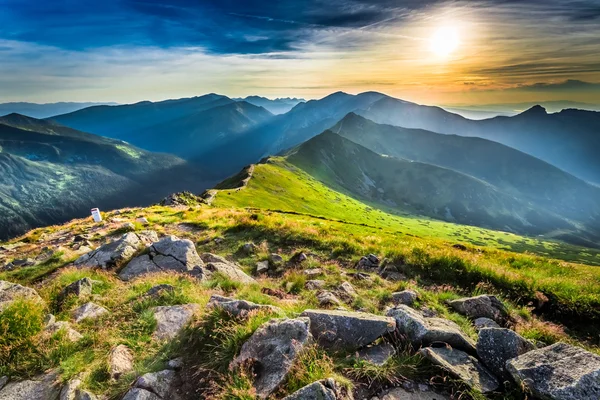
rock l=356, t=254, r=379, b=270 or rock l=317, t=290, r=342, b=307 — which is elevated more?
rock l=317, t=290, r=342, b=307

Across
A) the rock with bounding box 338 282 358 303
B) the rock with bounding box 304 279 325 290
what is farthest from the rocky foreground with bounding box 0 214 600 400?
the rock with bounding box 304 279 325 290

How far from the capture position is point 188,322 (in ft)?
28.0

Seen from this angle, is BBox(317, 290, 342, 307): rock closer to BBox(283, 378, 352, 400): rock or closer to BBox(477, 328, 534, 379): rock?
BBox(477, 328, 534, 379): rock

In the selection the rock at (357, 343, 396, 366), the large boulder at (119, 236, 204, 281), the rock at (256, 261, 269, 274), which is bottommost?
the rock at (256, 261, 269, 274)

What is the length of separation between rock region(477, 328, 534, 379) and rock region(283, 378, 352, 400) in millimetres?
3343

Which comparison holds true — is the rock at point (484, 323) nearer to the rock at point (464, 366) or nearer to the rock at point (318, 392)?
the rock at point (464, 366)

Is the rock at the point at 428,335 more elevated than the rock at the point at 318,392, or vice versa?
the rock at the point at 318,392

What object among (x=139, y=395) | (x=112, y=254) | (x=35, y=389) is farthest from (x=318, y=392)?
(x=112, y=254)

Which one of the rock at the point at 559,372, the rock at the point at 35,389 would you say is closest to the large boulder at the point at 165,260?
the rock at the point at 35,389

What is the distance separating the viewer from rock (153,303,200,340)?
27.9 ft

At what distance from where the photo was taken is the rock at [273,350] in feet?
20.6

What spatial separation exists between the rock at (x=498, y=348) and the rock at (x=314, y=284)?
693cm

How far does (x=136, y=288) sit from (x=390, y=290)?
9.69 meters

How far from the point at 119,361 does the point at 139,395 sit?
137cm
